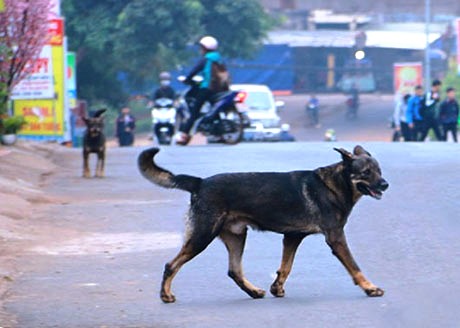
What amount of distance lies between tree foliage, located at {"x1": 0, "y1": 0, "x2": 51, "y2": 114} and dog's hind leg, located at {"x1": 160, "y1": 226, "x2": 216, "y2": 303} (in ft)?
44.3

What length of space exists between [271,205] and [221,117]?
47.2ft

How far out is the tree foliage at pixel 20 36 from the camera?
74.4 feet

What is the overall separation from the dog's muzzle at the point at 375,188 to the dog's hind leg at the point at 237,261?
94 centimetres

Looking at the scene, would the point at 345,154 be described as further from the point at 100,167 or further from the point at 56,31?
the point at 56,31

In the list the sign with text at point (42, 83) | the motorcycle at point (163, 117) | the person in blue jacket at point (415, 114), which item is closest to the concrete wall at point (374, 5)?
the person in blue jacket at point (415, 114)

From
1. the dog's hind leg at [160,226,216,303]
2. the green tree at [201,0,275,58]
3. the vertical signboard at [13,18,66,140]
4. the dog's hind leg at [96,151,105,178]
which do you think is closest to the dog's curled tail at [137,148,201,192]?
the dog's hind leg at [160,226,216,303]

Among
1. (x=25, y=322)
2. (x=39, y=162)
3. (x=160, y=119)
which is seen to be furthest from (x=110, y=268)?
(x=160, y=119)

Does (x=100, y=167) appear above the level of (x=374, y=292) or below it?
below

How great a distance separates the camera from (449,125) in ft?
94.6

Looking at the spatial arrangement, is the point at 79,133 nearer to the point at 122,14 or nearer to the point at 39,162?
the point at 122,14

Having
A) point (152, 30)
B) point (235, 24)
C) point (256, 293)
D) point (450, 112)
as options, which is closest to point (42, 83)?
point (450, 112)

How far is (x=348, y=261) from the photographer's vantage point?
9.38 m

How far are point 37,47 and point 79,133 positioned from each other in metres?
14.1

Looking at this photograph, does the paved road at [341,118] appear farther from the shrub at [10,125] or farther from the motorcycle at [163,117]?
the shrub at [10,125]
